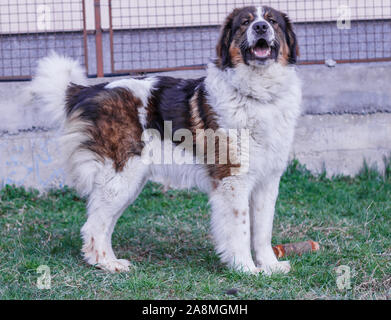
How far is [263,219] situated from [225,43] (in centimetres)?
131

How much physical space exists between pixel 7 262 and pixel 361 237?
276cm

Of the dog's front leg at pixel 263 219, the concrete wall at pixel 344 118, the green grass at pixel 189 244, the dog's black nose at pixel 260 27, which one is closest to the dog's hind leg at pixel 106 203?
the green grass at pixel 189 244

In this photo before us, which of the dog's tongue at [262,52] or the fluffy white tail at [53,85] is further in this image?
the fluffy white tail at [53,85]

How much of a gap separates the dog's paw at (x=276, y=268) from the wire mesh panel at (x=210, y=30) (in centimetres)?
321

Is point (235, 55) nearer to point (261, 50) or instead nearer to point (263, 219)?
point (261, 50)

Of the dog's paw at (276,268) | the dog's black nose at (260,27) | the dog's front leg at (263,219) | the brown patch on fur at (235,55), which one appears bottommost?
the dog's paw at (276,268)

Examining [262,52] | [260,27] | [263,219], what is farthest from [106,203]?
[260,27]

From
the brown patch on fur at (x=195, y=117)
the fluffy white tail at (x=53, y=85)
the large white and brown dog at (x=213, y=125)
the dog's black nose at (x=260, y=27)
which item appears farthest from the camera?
the fluffy white tail at (x=53, y=85)

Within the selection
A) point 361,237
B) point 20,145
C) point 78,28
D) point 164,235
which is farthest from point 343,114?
point 20,145

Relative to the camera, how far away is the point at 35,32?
646cm

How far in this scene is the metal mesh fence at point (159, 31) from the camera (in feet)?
21.2

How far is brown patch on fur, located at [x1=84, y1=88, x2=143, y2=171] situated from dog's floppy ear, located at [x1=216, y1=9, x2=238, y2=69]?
0.68 m

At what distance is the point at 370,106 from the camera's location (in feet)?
21.0

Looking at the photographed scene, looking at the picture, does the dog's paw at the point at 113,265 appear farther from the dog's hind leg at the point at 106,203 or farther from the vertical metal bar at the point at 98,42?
the vertical metal bar at the point at 98,42
